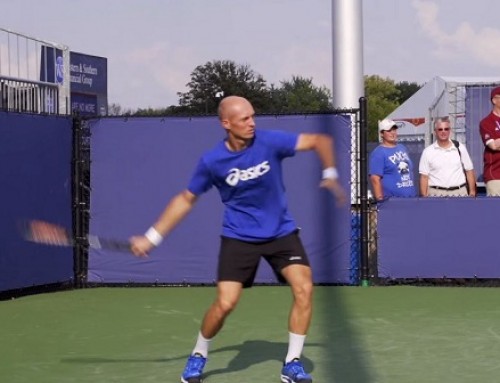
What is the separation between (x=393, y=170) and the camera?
12.6 metres

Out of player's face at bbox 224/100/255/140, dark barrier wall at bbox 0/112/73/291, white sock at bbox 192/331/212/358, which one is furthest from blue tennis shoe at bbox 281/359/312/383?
dark barrier wall at bbox 0/112/73/291

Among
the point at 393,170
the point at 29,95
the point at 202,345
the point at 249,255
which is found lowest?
the point at 202,345

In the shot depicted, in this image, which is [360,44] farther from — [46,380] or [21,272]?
[46,380]

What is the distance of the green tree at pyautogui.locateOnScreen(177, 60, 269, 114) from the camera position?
6481 cm

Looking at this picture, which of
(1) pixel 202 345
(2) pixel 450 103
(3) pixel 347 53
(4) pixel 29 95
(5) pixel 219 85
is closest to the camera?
(1) pixel 202 345

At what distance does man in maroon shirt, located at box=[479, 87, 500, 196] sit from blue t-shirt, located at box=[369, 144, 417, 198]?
0.93 metres

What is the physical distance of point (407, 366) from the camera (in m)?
7.38

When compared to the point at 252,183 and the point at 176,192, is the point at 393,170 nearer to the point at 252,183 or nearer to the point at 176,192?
the point at 176,192

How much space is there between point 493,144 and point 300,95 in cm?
6950

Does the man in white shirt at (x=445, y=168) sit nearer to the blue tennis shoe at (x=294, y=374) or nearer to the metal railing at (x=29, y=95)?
the metal railing at (x=29, y=95)

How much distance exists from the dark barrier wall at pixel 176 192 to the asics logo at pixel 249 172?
581 cm

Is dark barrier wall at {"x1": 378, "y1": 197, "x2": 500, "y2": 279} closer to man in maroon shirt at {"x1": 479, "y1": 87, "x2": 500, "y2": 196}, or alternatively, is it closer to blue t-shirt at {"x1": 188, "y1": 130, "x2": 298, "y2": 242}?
man in maroon shirt at {"x1": 479, "y1": 87, "x2": 500, "y2": 196}

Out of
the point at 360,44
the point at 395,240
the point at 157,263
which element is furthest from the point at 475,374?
the point at 360,44

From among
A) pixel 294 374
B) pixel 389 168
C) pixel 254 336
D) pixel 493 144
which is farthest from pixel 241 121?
pixel 493 144
